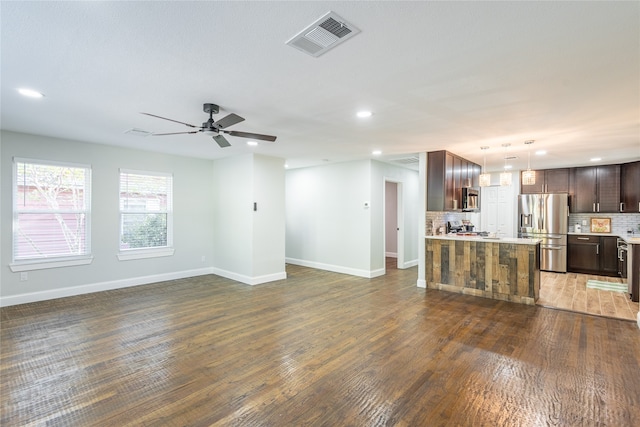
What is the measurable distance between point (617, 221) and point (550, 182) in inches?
62.4

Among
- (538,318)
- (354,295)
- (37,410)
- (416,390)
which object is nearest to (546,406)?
(416,390)

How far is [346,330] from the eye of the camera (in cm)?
376

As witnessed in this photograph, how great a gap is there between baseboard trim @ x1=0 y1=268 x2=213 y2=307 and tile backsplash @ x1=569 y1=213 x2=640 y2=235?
8762 mm

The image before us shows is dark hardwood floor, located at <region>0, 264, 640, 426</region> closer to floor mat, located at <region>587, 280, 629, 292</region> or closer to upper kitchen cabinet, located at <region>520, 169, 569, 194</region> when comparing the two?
floor mat, located at <region>587, 280, 629, 292</region>

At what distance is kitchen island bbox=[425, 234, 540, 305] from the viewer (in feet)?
15.9

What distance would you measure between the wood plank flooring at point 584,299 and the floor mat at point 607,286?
12cm

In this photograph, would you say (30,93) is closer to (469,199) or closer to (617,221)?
(469,199)

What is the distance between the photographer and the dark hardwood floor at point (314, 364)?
223 centimetres

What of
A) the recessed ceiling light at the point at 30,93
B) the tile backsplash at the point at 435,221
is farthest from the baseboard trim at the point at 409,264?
the recessed ceiling light at the point at 30,93

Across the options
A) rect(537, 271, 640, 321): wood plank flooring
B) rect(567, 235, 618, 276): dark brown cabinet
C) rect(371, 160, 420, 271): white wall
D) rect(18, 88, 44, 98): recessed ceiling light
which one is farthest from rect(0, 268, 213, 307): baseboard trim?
rect(567, 235, 618, 276): dark brown cabinet

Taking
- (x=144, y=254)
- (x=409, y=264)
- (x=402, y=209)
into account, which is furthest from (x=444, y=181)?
(x=144, y=254)

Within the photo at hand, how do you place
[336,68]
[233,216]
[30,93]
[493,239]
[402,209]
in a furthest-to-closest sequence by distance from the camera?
1. [402,209]
2. [233,216]
3. [493,239]
4. [30,93]
5. [336,68]

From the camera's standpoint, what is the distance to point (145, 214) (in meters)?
6.12

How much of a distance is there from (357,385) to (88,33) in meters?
3.10
